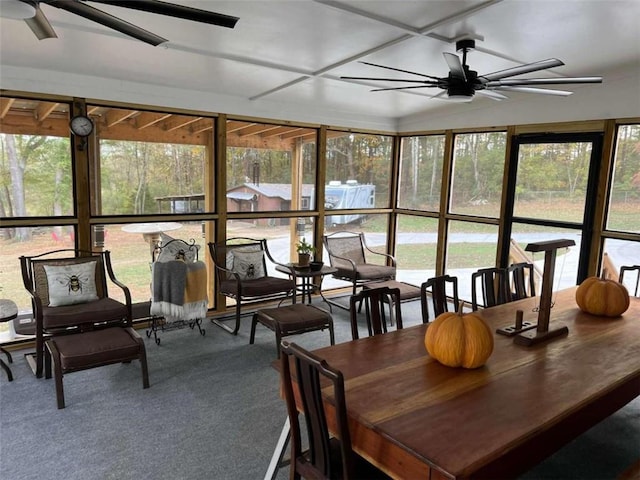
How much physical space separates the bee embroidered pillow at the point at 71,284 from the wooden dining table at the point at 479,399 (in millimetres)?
2736

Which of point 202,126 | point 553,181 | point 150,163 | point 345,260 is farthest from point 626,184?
point 150,163

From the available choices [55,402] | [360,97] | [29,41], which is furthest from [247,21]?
[55,402]

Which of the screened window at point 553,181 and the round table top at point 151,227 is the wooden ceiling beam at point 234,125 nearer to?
the round table top at point 151,227

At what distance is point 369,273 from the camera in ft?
18.9

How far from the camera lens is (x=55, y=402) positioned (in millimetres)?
3227

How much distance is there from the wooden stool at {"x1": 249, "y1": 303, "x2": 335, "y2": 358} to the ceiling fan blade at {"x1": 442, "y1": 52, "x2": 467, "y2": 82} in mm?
2314

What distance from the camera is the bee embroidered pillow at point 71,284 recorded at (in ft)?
12.8

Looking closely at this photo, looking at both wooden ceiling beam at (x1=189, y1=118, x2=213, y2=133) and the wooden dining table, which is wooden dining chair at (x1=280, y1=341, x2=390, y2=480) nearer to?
the wooden dining table

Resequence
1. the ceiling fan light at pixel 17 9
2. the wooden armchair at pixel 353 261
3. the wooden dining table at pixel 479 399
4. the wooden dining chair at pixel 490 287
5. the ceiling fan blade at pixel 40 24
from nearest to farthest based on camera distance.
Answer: the wooden dining table at pixel 479 399 < the ceiling fan light at pixel 17 9 < the ceiling fan blade at pixel 40 24 < the wooden dining chair at pixel 490 287 < the wooden armchair at pixel 353 261

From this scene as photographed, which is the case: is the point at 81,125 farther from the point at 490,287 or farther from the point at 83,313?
the point at 490,287

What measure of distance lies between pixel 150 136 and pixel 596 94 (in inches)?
178

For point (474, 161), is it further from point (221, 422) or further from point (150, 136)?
point (221, 422)

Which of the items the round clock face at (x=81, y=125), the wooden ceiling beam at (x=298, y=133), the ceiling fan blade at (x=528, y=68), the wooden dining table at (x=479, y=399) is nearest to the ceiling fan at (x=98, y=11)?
the wooden dining table at (x=479, y=399)

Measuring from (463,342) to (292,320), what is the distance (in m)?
2.27
